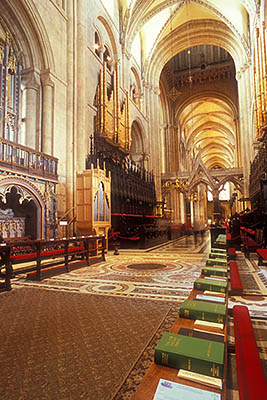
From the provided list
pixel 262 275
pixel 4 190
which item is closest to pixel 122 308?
pixel 262 275

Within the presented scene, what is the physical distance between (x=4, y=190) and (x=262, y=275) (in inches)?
249

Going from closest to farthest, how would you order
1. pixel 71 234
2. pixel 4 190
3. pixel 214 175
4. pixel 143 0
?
pixel 4 190, pixel 71 234, pixel 143 0, pixel 214 175

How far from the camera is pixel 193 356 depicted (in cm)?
117

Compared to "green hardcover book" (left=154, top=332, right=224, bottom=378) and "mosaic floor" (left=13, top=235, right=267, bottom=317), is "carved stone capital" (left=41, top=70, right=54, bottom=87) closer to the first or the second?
"mosaic floor" (left=13, top=235, right=267, bottom=317)

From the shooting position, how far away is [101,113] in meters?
12.3

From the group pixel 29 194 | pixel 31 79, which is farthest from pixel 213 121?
pixel 29 194

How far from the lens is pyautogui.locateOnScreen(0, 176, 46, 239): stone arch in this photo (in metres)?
6.95

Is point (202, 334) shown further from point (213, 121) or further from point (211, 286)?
point (213, 121)

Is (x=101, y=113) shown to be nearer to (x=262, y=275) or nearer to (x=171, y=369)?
(x=262, y=275)

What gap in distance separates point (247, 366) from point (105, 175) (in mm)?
9134

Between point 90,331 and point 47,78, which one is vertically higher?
point 47,78

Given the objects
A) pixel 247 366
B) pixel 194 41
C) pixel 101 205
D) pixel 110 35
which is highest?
pixel 194 41

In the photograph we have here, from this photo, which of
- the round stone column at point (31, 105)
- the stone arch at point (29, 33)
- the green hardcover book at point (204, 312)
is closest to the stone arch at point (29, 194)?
the round stone column at point (31, 105)

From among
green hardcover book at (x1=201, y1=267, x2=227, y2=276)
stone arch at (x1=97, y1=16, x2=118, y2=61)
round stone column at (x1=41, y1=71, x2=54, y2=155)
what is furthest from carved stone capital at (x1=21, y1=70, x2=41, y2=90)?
green hardcover book at (x1=201, y1=267, x2=227, y2=276)
